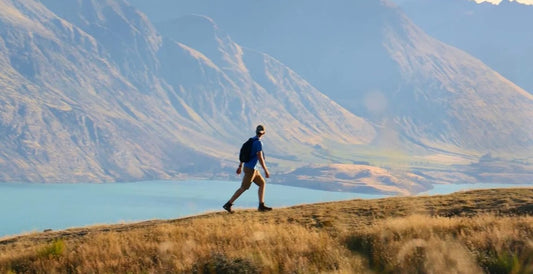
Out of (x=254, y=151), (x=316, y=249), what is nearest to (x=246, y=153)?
(x=254, y=151)

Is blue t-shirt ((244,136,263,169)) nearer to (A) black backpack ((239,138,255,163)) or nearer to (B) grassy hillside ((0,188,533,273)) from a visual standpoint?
(A) black backpack ((239,138,255,163))

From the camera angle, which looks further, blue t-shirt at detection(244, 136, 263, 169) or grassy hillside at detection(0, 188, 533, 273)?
blue t-shirt at detection(244, 136, 263, 169)

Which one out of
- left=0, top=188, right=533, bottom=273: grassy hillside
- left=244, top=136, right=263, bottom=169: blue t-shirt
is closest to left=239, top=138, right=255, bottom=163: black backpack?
left=244, top=136, right=263, bottom=169: blue t-shirt

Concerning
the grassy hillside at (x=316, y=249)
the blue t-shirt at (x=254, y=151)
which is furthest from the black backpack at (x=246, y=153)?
the grassy hillside at (x=316, y=249)

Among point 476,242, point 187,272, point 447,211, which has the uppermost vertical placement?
point 447,211

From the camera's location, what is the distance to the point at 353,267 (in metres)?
11.6

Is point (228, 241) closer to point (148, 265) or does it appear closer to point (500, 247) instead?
point (148, 265)

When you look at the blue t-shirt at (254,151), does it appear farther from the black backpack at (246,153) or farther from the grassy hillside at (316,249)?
the grassy hillside at (316,249)

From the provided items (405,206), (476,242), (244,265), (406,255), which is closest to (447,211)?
(405,206)

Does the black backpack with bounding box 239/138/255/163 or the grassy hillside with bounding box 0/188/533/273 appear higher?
the black backpack with bounding box 239/138/255/163

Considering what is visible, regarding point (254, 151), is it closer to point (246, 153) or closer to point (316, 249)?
point (246, 153)

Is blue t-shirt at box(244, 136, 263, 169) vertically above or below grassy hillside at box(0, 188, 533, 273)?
above

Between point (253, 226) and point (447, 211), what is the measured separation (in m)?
6.15

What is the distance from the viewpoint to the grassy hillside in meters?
11.7
